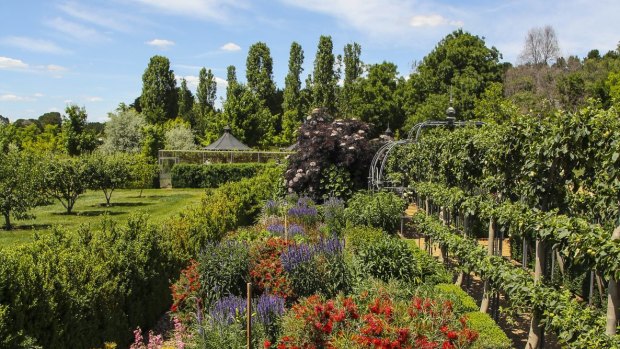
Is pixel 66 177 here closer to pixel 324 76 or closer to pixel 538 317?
pixel 538 317

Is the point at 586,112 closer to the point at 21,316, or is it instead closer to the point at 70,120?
the point at 21,316

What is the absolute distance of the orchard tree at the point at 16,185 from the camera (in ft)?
41.8

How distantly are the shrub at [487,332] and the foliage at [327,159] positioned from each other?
→ 8641mm

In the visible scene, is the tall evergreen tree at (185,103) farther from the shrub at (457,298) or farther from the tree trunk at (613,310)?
the tree trunk at (613,310)

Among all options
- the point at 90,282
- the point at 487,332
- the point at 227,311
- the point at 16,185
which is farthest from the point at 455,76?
the point at 90,282

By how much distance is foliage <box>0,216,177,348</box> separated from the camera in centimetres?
398

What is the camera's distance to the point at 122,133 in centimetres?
3500

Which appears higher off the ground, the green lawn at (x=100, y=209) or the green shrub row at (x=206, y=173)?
the green shrub row at (x=206, y=173)

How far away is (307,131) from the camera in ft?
49.9

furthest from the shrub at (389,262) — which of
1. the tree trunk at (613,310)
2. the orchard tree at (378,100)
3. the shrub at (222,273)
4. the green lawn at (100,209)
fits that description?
the orchard tree at (378,100)

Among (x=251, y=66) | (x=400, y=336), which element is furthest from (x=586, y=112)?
(x=251, y=66)

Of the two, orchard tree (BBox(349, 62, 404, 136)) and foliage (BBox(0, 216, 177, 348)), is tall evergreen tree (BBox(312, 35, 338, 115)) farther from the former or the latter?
foliage (BBox(0, 216, 177, 348))

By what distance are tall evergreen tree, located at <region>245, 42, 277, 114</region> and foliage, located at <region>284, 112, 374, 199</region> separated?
108ft

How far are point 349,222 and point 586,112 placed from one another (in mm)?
5784
